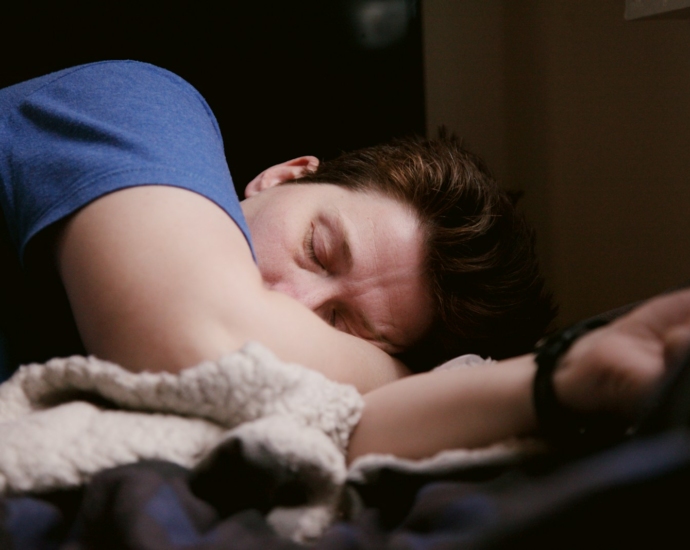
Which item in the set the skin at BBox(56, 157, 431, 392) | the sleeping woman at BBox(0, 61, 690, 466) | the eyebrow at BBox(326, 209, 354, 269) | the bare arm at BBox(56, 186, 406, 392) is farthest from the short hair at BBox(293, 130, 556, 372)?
the bare arm at BBox(56, 186, 406, 392)

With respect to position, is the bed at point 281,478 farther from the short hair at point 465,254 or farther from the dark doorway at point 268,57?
the dark doorway at point 268,57

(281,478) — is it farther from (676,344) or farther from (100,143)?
(100,143)

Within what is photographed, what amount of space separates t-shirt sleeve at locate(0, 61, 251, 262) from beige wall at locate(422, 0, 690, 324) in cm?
99

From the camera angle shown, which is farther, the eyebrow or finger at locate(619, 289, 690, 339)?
the eyebrow

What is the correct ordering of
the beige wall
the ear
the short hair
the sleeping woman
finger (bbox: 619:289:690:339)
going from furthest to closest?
the beige wall → the ear → the short hair → the sleeping woman → finger (bbox: 619:289:690:339)

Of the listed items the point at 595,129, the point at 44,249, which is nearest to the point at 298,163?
the point at 44,249

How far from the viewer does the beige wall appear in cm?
131

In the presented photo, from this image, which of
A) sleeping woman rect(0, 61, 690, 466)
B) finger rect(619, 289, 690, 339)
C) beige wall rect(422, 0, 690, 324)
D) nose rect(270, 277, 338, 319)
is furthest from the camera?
beige wall rect(422, 0, 690, 324)

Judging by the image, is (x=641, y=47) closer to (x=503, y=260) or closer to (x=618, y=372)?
(x=503, y=260)

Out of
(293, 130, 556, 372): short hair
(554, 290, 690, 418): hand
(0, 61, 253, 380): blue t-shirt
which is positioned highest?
(0, 61, 253, 380): blue t-shirt

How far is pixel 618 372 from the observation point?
0.39 m

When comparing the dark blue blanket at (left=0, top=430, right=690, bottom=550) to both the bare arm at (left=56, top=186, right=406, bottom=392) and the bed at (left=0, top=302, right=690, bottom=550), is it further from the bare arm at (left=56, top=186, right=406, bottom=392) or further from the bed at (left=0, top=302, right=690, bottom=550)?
the bare arm at (left=56, top=186, right=406, bottom=392)

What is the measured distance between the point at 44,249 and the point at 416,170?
1.90ft

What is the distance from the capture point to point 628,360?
385 mm
